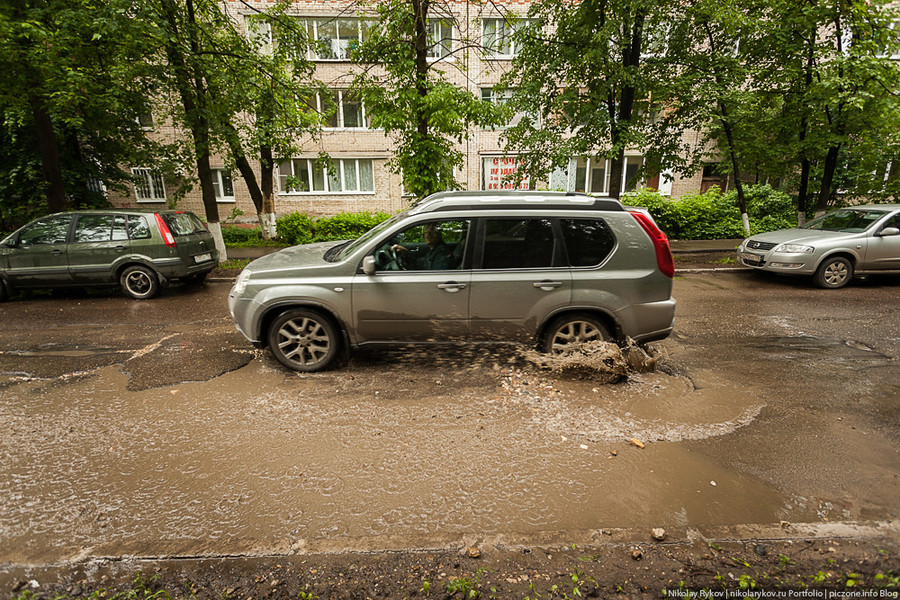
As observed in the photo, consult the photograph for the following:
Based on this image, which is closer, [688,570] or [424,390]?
[688,570]

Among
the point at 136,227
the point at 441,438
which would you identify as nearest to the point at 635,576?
the point at 441,438

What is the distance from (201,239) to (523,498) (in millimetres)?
8770

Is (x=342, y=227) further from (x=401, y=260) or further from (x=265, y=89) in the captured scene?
(x=401, y=260)

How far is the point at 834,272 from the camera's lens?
8.39 m

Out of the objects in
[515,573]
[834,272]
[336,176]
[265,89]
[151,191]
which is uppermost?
[265,89]

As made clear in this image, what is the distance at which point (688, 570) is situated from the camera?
2240 mm

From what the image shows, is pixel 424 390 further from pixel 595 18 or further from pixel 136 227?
pixel 595 18

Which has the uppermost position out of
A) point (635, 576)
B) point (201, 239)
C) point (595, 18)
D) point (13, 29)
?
point (595, 18)

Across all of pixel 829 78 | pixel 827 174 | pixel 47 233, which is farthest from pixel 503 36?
pixel 47 233

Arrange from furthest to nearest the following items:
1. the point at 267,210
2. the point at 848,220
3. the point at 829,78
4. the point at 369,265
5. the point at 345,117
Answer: the point at 345,117, the point at 267,210, the point at 829,78, the point at 848,220, the point at 369,265

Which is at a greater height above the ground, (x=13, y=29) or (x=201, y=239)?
(x=13, y=29)

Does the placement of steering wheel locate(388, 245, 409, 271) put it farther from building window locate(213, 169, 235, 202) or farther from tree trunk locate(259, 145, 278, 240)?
building window locate(213, 169, 235, 202)

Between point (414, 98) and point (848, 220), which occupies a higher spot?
point (414, 98)

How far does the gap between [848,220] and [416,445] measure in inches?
422
